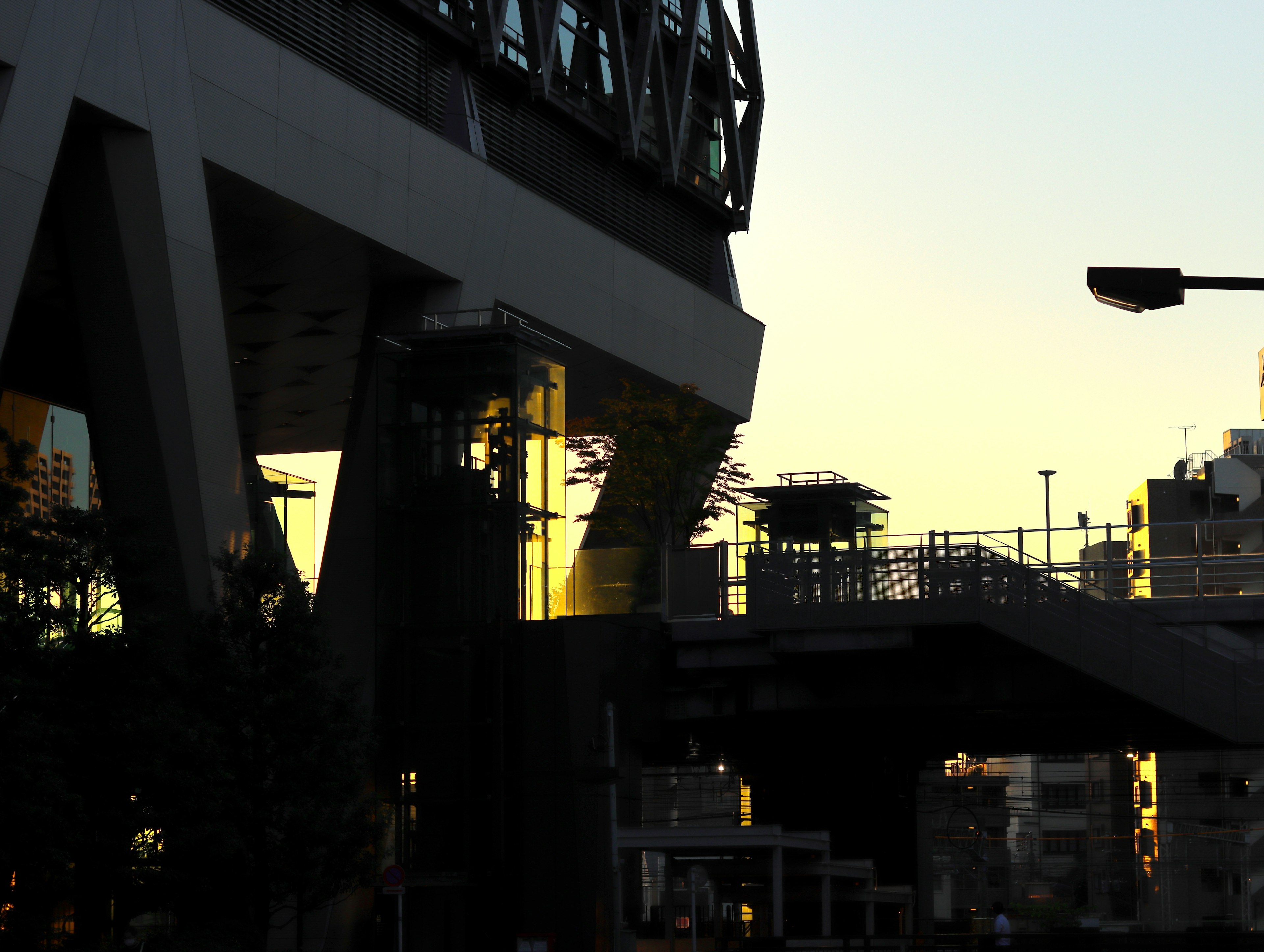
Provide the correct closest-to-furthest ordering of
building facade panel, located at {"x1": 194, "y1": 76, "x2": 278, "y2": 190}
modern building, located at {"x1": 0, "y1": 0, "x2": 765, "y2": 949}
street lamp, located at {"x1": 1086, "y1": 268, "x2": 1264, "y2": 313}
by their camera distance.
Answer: street lamp, located at {"x1": 1086, "y1": 268, "x2": 1264, "y2": 313}, modern building, located at {"x1": 0, "y1": 0, "x2": 765, "y2": 949}, building facade panel, located at {"x1": 194, "y1": 76, "x2": 278, "y2": 190}

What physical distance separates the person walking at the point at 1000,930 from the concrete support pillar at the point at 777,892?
12.9 ft

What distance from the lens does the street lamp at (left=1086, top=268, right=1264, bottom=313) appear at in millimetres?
15250

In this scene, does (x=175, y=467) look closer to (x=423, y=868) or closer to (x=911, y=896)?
(x=423, y=868)

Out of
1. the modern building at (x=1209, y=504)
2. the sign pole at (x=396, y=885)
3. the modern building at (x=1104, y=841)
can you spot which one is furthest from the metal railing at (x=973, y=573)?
the modern building at (x=1209, y=504)

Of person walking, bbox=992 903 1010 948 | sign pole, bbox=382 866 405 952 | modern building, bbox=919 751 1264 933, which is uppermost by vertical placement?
sign pole, bbox=382 866 405 952

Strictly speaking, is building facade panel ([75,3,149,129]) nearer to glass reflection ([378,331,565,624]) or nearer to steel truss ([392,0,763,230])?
glass reflection ([378,331,565,624])

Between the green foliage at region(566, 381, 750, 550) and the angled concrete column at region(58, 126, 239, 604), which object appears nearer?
the angled concrete column at region(58, 126, 239, 604)

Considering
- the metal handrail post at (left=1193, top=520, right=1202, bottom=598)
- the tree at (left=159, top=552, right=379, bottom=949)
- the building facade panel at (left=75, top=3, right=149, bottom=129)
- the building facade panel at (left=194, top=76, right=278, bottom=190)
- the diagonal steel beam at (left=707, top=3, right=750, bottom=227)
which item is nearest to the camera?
the tree at (left=159, top=552, right=379, bottom=949)

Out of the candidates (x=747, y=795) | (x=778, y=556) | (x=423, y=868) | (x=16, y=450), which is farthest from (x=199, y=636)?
(x=747, y=795)

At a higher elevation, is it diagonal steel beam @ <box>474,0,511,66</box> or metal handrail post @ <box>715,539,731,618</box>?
diagonal steel beam @ <box>474,0,511,66</box>

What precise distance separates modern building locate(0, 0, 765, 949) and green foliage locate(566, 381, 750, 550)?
9.39m

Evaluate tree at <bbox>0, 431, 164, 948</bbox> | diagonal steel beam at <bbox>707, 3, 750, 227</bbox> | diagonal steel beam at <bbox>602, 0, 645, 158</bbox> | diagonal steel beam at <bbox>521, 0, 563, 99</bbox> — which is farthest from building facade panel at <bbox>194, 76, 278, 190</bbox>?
diagonal steel beam at <bbox>707, 3, 750, 227</bbox>

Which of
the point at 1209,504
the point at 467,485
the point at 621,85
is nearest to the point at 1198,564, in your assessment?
the point at 467,485

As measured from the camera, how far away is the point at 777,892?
32219mm
